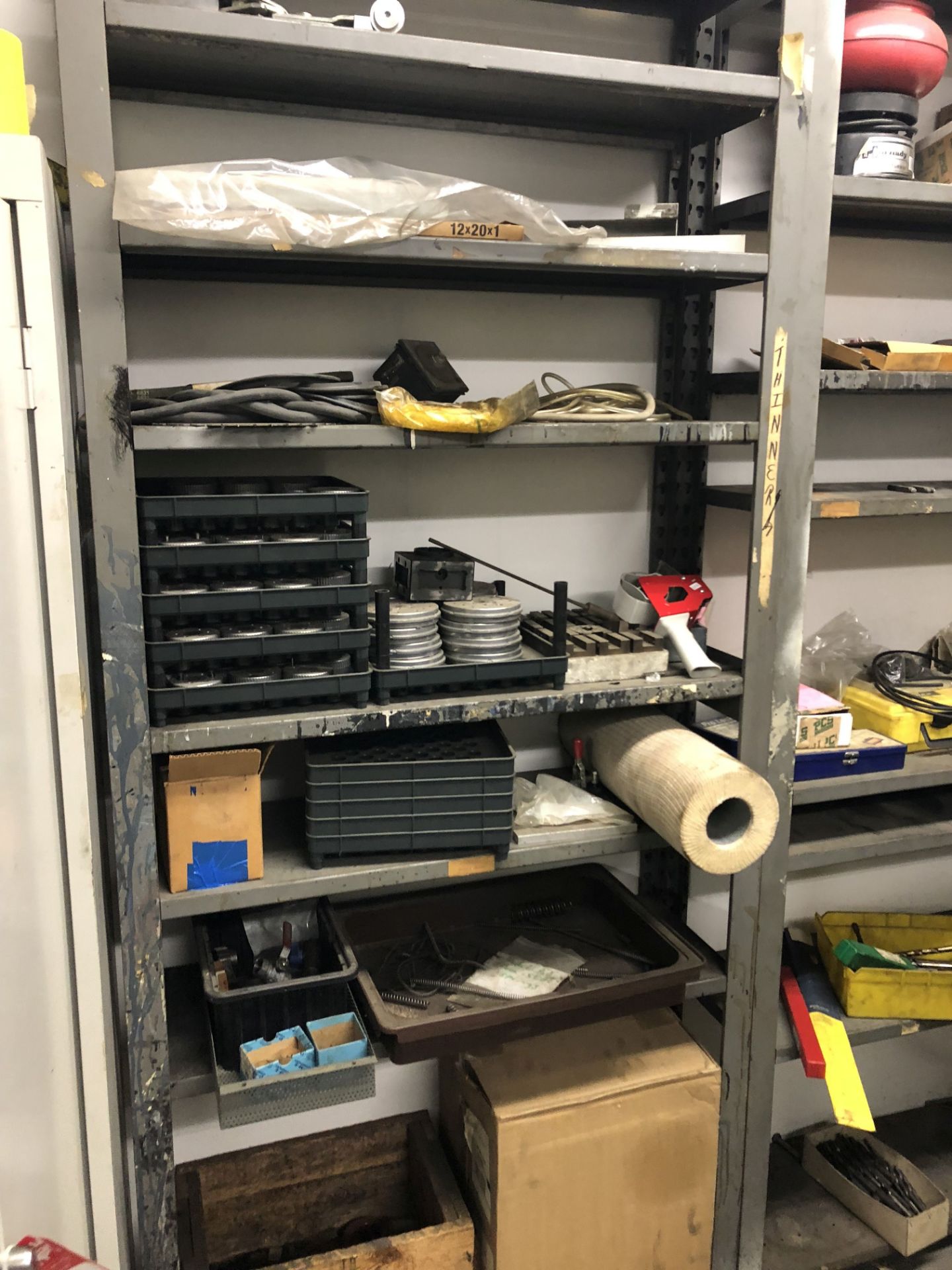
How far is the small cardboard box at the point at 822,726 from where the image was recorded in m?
1.76

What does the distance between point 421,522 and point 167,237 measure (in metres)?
0.72

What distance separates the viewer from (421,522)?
5.93ft

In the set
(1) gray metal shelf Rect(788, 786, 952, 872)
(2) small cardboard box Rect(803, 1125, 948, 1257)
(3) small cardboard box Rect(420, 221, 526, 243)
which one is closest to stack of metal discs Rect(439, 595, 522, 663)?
(3) small cardboard box Rect(420, 221, 526, 243)

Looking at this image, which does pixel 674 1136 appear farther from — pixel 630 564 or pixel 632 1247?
pixel 630 564

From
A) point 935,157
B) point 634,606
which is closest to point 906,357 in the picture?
point 935,157

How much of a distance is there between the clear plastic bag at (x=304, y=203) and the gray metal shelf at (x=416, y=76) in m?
0.14

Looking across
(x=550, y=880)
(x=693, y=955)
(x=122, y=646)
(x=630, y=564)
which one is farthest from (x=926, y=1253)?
(x=122, y=646)

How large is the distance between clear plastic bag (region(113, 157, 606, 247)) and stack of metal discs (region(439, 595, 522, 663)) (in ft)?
1.81

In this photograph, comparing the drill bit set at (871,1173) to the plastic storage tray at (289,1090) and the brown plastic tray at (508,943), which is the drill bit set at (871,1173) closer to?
the brown plastic tray at (508,943)

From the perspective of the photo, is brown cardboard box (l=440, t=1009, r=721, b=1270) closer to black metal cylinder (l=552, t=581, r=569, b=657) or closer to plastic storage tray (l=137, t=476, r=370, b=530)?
black metal cylinder (l=552, t=581, r=569, b=657)

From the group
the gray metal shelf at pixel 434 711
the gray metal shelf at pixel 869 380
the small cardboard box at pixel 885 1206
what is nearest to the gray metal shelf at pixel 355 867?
the gray metal shelf at pixel 434 711

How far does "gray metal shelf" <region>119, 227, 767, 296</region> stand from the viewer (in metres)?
1.28

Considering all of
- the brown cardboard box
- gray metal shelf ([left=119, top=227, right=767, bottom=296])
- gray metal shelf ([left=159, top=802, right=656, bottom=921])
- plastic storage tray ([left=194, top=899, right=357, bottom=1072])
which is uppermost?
gray metal shelf ([left=119, top=227, right=767, bottom=296])

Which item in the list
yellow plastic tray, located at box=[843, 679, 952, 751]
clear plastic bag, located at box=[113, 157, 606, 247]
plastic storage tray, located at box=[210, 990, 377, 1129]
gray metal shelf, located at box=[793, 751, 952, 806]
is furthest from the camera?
yellow plastic tray, located at box=[843, 679, 952, 751]
